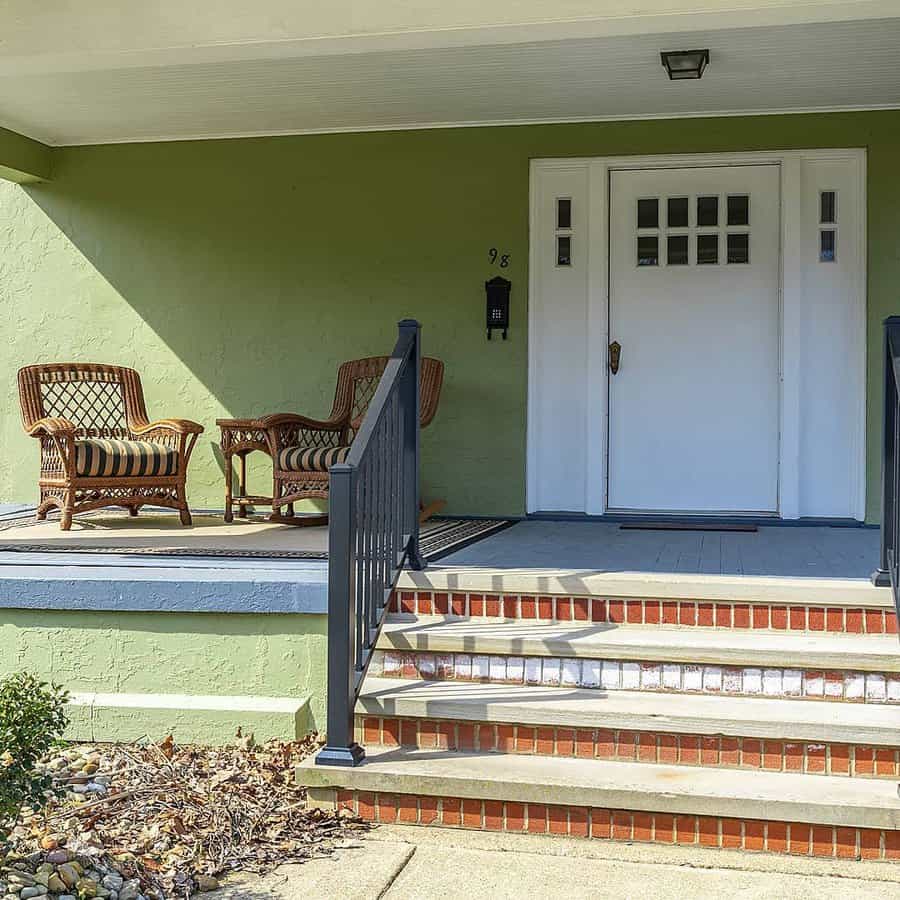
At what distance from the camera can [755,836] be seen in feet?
9.66

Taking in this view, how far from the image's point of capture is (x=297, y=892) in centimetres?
271

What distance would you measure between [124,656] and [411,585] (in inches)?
41.4

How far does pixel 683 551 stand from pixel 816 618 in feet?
3.50

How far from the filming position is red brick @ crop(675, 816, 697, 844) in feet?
9.75

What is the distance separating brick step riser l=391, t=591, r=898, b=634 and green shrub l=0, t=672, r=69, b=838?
1.50m

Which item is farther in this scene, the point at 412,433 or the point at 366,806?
the point at 412,433

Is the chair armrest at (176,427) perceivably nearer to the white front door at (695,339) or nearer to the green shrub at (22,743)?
the white front door at (695,339)

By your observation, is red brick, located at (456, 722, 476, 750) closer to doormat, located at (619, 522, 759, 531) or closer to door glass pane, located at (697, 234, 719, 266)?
doormat, located at (619, 522, 759, 531)

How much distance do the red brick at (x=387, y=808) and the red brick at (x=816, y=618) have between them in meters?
1.41

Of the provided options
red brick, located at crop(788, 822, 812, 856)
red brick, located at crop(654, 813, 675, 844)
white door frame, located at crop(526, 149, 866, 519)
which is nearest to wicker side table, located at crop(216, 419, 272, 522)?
white door frame, located at crop(526, 149, 866, 519)

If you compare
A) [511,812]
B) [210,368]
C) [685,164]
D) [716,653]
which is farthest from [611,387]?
[511,812]

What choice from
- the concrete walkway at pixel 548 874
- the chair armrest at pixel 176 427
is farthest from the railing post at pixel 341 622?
the chair armrest at pixel 176 427

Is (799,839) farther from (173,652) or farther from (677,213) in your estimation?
(677,213)

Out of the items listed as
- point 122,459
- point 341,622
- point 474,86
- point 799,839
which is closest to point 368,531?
point 341,622
